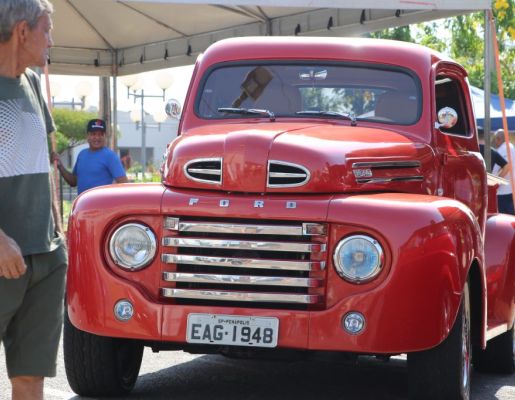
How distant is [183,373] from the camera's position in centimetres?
741

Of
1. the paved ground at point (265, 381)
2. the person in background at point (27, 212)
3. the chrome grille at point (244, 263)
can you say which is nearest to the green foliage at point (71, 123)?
the paved ground at point (265, 381)

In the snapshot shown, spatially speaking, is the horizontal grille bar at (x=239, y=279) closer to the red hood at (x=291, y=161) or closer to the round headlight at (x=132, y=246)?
the round headlight at (x=132, y=246)

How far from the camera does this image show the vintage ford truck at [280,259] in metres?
5.65

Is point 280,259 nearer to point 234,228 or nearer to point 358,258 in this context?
point 234,228

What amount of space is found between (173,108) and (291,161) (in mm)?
1615

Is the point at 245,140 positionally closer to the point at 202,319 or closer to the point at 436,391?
the point at 202,319

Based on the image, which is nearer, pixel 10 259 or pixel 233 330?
pixel 10 259

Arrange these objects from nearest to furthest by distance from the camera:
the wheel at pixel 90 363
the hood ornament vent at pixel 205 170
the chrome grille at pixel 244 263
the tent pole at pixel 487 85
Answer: the chrome grille at pixel 244 263 < the hood ornament vent at pixel 205 170 < the wheel at pixel 90 363 < the tent pole at pixel 487 85

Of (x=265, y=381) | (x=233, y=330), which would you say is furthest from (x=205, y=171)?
(x=265, y=381)

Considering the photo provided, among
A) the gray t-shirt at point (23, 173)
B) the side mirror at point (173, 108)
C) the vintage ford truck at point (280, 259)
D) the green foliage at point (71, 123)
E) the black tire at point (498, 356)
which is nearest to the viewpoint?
the gray t-shirt at point (23, 173)

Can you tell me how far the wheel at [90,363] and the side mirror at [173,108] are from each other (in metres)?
1.64

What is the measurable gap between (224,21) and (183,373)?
24.1 feet

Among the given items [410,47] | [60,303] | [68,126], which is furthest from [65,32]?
[68,126]

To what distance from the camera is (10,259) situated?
393cm
